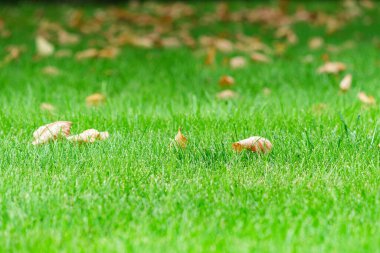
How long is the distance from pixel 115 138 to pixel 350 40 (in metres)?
3.49

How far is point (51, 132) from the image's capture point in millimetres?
2617

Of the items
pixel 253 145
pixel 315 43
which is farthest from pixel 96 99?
pixel 315 43

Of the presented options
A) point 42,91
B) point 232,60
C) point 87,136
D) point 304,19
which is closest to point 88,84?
point 42,91

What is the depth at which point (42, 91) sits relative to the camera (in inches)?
148

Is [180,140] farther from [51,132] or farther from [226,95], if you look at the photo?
[226,95]

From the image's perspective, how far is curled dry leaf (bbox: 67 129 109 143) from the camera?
8.40 ft

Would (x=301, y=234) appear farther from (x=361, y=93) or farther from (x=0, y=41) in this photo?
(x=0, y=41)

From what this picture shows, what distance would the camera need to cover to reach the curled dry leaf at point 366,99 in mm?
3344

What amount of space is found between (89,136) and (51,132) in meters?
0.16

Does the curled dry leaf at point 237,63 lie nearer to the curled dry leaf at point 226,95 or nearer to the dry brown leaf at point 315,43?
the curled dry leaf at point 226,95

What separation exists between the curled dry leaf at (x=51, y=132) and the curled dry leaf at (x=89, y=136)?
7cm

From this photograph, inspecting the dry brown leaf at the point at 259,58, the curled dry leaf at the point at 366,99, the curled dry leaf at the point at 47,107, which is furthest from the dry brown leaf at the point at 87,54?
the curled dry leaf at the point at 366,99

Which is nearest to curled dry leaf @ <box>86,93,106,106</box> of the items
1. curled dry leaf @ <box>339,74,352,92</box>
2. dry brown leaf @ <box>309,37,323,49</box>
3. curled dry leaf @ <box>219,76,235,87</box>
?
curled dry leaf @ <box>219,76,235,87</box>

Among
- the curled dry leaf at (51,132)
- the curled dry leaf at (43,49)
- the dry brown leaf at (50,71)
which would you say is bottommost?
the curled dry leaf at (43,49)
